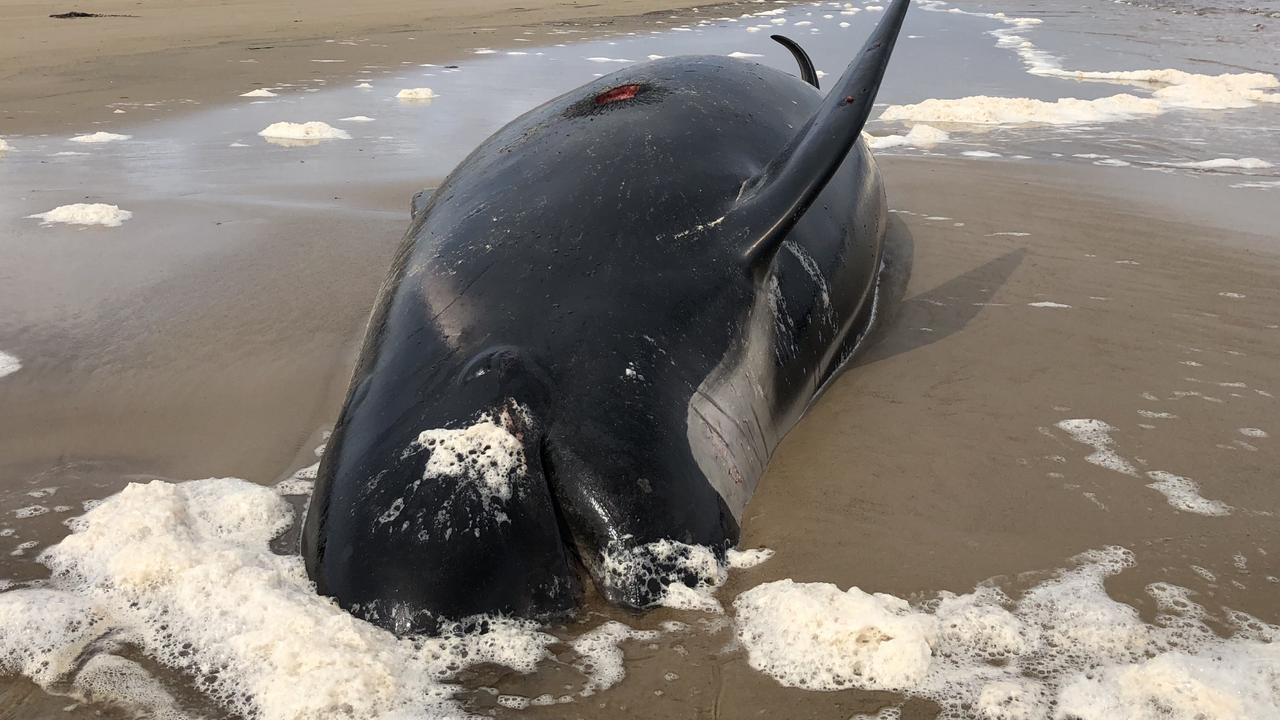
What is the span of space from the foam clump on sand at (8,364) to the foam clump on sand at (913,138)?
6536 millimetres

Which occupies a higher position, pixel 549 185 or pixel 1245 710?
pixel 549 185

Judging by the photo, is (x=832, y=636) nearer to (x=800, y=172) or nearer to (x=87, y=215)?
(x=800, y=172)

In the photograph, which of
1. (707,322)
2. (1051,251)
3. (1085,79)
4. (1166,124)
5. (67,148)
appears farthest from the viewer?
(1085,79)

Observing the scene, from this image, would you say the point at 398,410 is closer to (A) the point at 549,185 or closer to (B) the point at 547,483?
(B) the point at 547,483

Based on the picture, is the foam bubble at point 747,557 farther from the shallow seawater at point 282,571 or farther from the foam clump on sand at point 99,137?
the foam clump on sand at point 99,137

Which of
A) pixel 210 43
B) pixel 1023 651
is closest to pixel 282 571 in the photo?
pixel 1023 651

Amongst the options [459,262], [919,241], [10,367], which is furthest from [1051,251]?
[10,367]

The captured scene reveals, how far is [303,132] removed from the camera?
9.76 metres

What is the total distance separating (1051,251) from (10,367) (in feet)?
17.1

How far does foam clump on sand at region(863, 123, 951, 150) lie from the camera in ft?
30.1

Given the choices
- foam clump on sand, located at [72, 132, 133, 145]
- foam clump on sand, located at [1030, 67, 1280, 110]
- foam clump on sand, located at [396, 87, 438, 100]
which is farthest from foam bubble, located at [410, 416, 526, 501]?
foam clump on sand, located at [1030, 67, 1280, 110]

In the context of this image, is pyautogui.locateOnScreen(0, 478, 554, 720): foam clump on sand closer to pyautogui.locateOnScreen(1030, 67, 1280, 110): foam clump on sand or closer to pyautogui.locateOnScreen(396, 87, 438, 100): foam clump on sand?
pyautogui.locateOnScreen(396, 87, 438, 100): foam clump on sand

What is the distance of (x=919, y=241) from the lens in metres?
6.38

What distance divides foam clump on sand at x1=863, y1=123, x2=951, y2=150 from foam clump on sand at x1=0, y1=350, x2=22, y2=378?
6.54 m
